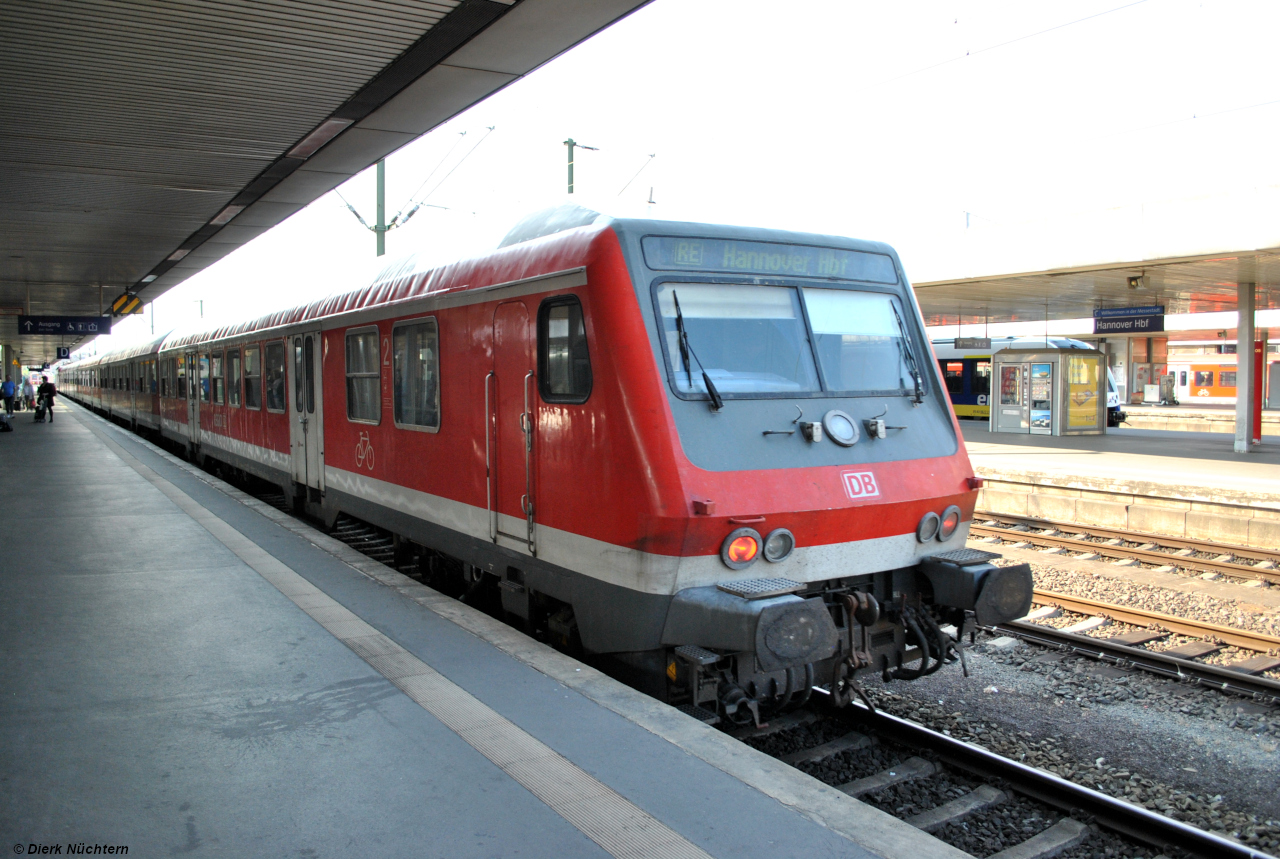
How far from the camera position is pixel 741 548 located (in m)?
4.65

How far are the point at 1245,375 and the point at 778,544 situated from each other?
18233mm

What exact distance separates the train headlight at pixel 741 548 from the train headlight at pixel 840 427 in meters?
0.84

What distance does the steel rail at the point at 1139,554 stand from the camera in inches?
389

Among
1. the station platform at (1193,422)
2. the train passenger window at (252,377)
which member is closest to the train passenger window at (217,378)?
the train passenger window at (252,377)

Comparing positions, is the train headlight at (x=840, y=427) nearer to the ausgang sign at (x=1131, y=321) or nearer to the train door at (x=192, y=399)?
the train door at (x=192, y=399)

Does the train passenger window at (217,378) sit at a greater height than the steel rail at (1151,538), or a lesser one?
greater

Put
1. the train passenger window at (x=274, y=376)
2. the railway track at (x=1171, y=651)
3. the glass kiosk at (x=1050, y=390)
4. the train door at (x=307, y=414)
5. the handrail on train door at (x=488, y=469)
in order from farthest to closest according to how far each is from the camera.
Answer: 1. the glass kiosk at (x=1050, y=390)
2. the train passenger window at (x=274, y=376)
3. the train door at (x=307, y=414)
4. the railway track at (x=1171, y=651)
5. the handrail on train door at (x=488, y=469)

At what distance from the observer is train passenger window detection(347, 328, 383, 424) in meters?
7.95

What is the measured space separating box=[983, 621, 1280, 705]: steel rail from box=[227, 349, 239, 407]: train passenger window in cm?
1094

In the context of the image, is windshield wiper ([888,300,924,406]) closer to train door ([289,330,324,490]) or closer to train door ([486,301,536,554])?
train door ([486,301,536,554])

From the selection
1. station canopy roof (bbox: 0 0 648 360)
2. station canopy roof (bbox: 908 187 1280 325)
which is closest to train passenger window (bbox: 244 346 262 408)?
station canopy roof (bbox: 0 0 648 360)

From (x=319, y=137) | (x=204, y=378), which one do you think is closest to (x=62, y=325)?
(x=204, y=378)

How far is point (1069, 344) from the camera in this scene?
2648 cm

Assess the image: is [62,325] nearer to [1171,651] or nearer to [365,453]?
[365,453]
